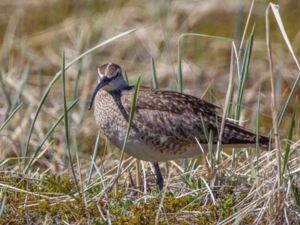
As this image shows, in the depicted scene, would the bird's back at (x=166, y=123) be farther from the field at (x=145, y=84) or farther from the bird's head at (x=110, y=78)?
the field at (x=145, y=84)

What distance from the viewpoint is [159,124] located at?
741cm

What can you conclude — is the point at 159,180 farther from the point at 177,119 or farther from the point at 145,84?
the point at 145,84

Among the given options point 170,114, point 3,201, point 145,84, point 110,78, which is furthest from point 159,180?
point 145,84

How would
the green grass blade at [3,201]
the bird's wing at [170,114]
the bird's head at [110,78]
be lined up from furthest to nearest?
the bird's head at [110,78]
the bird's wing at [170,114]
the green grass blade at [3,201]

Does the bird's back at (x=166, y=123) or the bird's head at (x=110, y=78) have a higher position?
the bird's head at (x=110, y=78)

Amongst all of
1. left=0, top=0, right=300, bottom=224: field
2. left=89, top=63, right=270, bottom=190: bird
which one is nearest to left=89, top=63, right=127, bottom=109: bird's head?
left=89, top=63, right=270, bottom=190: bird

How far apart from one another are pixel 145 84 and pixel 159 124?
130 inches

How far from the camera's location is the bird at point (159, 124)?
7.26 m

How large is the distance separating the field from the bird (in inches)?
6.8

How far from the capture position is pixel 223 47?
42.4ft

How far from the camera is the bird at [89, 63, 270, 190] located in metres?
7.26

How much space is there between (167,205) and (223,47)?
6580 millimetres

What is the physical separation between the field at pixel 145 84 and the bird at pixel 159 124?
17 cm

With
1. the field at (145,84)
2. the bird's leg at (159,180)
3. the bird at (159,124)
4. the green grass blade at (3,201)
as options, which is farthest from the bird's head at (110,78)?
the green grass blade at (3,201)
